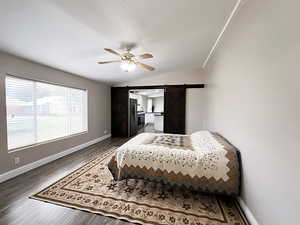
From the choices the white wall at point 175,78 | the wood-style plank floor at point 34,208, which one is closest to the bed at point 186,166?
the wood-style plank floor at point 34,208

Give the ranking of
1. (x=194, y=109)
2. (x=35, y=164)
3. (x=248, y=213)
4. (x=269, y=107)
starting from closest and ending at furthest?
(x=269, y=107), (x=248, y=213), (x=35, y=164), (x=194, y=109)

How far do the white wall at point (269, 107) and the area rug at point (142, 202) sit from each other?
386 mm

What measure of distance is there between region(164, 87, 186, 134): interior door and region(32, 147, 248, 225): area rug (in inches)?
114

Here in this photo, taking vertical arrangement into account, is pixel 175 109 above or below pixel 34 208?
above

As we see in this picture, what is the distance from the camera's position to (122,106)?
17.6 ft

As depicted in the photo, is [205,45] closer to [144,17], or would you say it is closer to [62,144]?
[144,17]

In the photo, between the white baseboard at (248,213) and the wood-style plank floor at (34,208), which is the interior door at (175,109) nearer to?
the white baseboard at (248,213)

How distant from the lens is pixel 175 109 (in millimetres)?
4785

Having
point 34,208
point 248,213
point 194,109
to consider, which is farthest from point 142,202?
point 194,109

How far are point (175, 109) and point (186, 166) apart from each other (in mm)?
3206

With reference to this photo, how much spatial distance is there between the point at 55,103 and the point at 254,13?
416cm

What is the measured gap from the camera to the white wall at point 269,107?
2.90 ft

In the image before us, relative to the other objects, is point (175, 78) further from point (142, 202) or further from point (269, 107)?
point (142, 202)

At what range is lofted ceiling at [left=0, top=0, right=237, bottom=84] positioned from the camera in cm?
144
